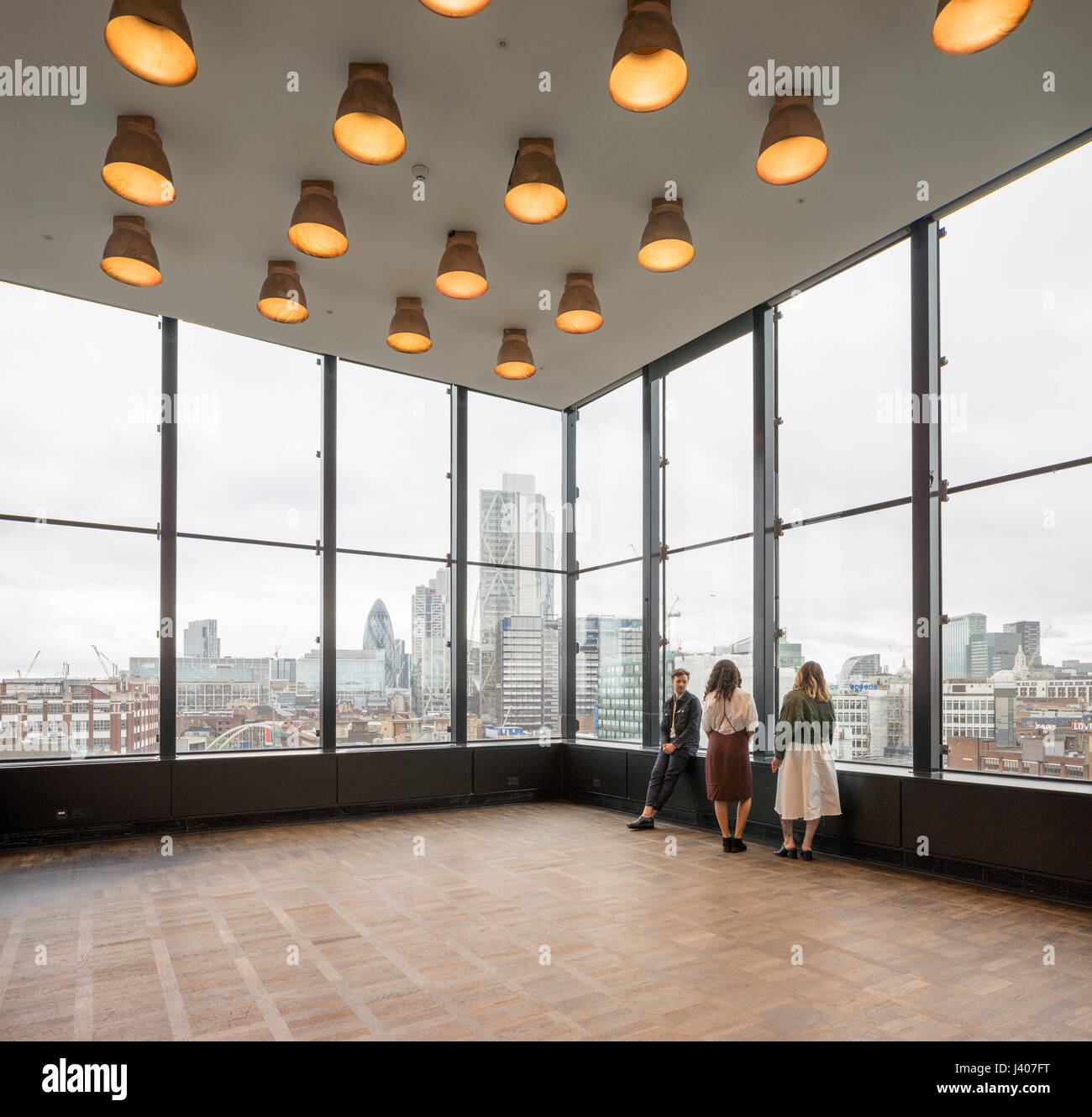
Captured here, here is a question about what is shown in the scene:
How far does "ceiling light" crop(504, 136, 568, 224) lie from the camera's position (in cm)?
416

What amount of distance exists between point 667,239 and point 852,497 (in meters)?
2.54

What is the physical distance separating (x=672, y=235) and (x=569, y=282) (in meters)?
1.17

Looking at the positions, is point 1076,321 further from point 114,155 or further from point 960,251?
point 114,155

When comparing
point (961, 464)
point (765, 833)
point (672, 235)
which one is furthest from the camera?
point (765, 833)

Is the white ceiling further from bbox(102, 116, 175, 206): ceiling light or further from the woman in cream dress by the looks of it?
the woman in cream dress

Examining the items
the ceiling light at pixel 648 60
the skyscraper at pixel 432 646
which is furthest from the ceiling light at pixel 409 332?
the skyscraper at pixel 432 646

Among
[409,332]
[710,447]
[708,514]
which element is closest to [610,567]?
[708,514]

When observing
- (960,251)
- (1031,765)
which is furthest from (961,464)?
(1031,765)

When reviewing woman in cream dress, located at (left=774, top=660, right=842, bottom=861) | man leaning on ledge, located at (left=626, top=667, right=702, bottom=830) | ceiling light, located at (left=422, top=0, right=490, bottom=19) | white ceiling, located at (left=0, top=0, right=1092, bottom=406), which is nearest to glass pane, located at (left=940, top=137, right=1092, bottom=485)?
white ceiling, located at (left=0, top=0, right=1092, bottom=406)

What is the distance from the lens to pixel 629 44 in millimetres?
3227

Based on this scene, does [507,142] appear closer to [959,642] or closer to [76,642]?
[959,642]

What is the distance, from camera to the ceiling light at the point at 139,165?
3.97 m

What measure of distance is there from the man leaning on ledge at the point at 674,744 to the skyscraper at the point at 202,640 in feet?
13.0

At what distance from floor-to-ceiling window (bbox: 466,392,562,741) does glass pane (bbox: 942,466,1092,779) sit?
14.8 ft
